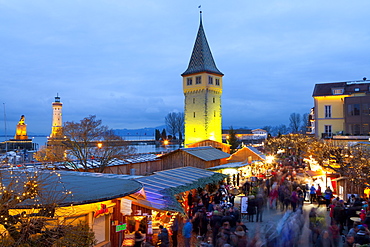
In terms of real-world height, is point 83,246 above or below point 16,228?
below

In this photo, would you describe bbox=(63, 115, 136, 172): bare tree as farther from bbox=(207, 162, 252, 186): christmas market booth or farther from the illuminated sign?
the illuminated sign

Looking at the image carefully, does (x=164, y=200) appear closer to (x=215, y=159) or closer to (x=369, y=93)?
(x=215, y=159)

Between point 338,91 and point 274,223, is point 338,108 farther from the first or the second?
point 274,223

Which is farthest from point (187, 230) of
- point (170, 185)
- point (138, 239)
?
point (170, 185)

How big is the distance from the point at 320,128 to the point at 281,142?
7596mm

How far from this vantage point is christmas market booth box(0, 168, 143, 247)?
5355mm

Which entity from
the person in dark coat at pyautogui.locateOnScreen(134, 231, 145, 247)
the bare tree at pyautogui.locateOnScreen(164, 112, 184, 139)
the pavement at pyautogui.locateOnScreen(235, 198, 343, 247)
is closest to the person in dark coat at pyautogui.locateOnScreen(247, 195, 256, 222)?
the pavement at pyautogui.locateOnScreen(235, 198, 343, 247)

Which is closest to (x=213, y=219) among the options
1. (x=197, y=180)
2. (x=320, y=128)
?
(x=197, y=180)

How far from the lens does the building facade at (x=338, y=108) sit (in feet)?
128

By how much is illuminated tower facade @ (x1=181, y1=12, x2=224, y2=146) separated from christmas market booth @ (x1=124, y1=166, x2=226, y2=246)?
41.9 m

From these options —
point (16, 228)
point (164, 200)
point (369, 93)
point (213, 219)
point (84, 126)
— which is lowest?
point (213, 219)

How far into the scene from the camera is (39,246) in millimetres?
5445

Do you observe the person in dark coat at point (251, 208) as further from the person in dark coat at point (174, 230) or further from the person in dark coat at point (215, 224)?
the person in dark coat at point (174, 230)

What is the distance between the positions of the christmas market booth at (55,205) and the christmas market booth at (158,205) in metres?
Result: 0.74
